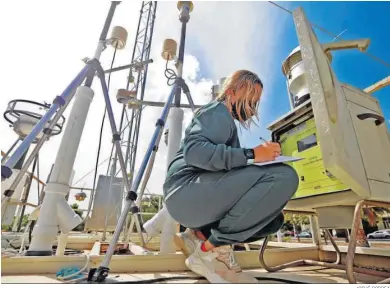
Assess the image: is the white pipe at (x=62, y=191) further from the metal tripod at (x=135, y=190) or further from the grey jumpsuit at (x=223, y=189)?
the grey jumpsuit at (x=223, y=189)

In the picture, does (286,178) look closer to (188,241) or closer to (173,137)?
(188,241)

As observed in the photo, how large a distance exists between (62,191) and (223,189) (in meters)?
0.93

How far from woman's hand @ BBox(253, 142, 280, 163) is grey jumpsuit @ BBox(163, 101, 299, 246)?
1.5 inches

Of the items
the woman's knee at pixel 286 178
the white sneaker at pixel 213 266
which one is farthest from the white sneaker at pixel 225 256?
the woman's knee at pixel 286 178

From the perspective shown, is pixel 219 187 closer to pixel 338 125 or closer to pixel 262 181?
pixel 262 181

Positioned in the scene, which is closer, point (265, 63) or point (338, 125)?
point (338, 125)

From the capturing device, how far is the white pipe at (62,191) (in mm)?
1104

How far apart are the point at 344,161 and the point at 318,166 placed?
1.23ft

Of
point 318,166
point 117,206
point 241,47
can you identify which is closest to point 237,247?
point 318,166

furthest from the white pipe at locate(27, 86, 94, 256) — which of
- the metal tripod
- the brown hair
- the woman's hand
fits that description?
the woman's hand

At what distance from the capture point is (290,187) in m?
0.79

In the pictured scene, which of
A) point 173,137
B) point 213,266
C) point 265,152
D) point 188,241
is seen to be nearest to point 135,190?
point 188,241

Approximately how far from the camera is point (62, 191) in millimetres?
1201

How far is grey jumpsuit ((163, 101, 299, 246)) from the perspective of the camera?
735 millimetres
